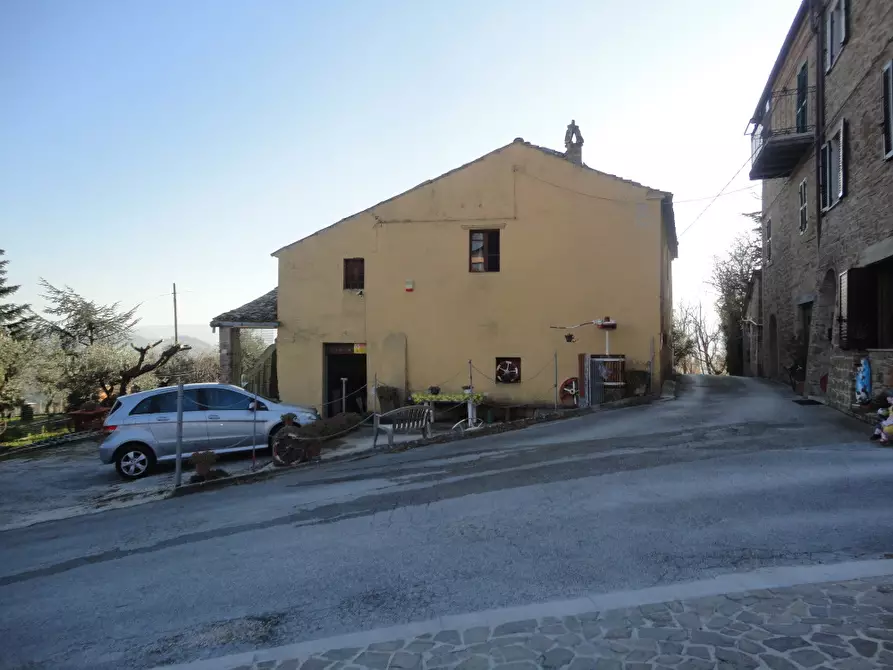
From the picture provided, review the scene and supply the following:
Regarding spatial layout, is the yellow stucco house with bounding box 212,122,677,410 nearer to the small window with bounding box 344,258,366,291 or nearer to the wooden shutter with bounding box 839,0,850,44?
the small window with bounding box 344,258,366,291

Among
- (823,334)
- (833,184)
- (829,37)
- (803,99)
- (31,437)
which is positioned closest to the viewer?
(833,184)

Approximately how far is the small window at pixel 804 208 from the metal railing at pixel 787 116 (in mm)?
1438

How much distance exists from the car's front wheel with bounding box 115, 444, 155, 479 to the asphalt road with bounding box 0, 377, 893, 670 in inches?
111

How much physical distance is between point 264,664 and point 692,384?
61.0 feet

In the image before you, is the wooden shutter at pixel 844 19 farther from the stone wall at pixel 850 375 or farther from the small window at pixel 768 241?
the small window at pixel 768 241

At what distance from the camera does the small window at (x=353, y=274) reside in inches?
734

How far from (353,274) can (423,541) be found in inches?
536

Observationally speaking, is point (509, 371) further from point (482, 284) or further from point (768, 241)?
point (768, 241)

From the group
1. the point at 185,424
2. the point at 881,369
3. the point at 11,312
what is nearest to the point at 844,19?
the point at 881,369

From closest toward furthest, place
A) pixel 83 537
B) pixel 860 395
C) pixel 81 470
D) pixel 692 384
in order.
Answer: pixel 83 537
pixel 860 395
pixel 81 470
pixel 692 384

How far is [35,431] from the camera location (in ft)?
71.9

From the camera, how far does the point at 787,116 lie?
1691 centimetres

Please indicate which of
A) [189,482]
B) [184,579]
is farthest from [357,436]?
[184,579]

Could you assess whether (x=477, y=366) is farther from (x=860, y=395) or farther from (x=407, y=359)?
(x=860, y=395)
